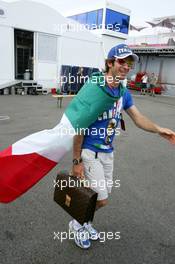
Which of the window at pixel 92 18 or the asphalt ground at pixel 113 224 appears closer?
the asphalt ground at pixel 113 224

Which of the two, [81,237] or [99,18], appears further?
[99,18]

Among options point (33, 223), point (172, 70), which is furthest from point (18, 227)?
point (172, 70)

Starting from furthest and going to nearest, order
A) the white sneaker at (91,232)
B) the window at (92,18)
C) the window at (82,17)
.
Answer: the window at (82,17)
the window at (92,18)
the white sneaker at (91,232)

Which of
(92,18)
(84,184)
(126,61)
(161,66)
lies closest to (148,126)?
(126,61)

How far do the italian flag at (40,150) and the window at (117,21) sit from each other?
23.4 meters

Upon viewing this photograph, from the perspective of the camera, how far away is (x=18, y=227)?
120 inches

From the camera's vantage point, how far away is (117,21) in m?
24.6

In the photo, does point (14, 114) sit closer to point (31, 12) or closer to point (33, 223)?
point (33, 223)

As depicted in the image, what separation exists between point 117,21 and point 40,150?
24.8 m

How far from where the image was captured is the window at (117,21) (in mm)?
23906

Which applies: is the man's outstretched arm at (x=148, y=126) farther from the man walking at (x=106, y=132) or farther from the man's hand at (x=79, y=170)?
the man's hand at (x=79, y=170)

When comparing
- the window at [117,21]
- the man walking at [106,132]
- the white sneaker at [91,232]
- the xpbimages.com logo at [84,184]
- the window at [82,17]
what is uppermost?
the window at [82,17]

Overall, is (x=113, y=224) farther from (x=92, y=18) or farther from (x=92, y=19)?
(x=92, y=18)

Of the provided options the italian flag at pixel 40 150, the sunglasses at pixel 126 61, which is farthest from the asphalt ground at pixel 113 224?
the sunglasses at pixel 126 61
